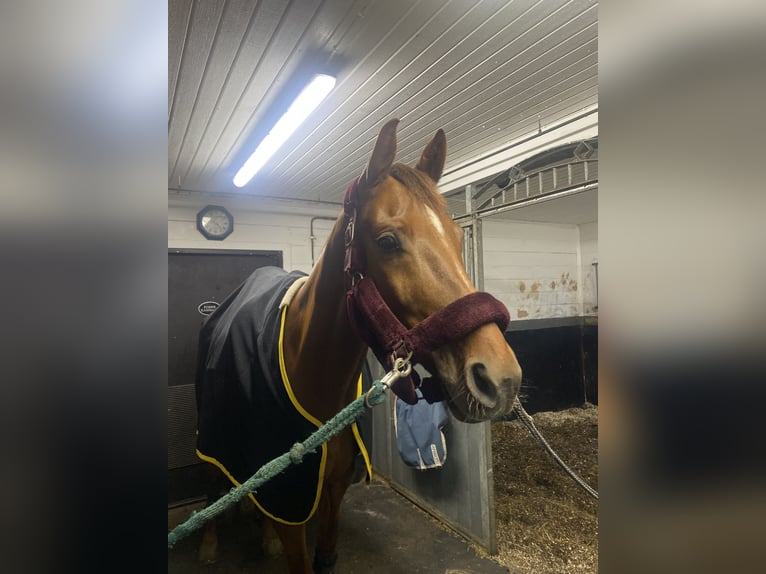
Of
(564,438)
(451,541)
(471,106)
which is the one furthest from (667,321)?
(564,438)

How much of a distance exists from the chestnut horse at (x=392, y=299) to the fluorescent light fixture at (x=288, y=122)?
0.47 metres

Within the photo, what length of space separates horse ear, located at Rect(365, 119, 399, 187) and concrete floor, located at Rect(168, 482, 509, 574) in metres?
1.58

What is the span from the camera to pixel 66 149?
167mm

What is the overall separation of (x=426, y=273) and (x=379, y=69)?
2.33 ft

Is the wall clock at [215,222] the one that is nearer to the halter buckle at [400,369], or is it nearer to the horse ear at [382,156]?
the horse ear at [382,156]

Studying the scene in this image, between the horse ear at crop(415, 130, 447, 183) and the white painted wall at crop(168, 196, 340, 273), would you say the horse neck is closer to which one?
the horse ear at crop(415, 130, 447, 183)

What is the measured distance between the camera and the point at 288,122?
1169 millimetres

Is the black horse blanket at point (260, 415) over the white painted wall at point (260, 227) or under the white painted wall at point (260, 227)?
under

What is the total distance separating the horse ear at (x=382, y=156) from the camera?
0.63 metres

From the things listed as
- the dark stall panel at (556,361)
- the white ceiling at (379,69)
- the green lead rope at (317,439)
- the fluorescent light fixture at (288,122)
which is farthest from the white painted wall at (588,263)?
the green lead rope at (317,439)

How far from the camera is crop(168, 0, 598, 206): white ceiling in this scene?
82cm

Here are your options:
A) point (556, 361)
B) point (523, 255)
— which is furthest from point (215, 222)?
point (556, 361)

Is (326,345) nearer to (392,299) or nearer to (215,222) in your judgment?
(392,299)

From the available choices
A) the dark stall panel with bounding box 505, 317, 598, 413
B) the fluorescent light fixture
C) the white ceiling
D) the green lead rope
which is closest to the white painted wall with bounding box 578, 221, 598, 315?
the dark stall panel with bounding box 505, 317, 598, 413
